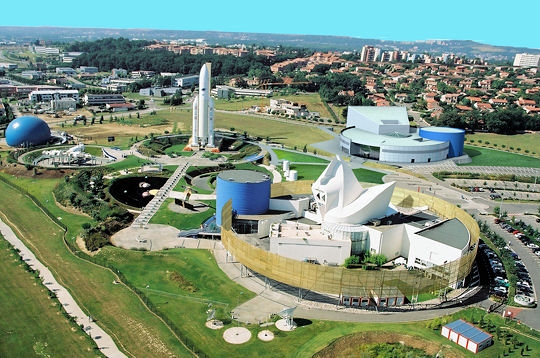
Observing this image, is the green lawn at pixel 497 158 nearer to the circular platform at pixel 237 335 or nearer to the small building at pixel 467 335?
the small building at pixel 467 335

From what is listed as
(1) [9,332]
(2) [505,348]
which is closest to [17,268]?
(1) [9,332]

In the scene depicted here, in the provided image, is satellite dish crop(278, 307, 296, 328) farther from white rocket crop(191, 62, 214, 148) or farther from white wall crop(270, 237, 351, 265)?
white rocket crop(191, 62, 214, 148)

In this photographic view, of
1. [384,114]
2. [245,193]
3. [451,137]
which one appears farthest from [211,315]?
[384,114]

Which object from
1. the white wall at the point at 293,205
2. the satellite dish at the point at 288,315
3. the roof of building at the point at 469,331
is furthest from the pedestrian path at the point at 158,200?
the roof of building at the point at 469,331

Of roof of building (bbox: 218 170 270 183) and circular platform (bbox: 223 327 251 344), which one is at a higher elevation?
roof of building (bbox: 218 170 270 183)

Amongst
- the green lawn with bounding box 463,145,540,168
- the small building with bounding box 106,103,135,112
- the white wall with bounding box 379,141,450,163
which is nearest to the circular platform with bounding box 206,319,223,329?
the white wall with bounding box 379,141,450,163

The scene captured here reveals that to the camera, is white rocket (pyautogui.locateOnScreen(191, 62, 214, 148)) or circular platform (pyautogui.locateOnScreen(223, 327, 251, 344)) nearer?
circular platform (pyautogui.locateOnScreen(223, 327, 251, 344))

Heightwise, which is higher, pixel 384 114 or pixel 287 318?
pixel 384 114

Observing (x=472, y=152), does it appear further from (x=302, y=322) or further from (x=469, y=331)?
(x=302, y=322)
